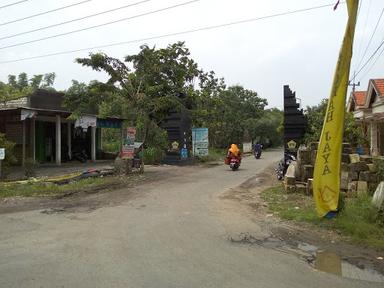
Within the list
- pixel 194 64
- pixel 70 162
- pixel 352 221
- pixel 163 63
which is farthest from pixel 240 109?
pixel 352 221

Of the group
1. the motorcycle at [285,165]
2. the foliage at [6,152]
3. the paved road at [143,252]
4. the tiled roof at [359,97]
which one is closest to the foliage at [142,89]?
the foliage at [6,152]

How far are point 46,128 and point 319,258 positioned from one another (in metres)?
23.2

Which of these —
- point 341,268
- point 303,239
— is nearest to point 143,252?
point 341,268

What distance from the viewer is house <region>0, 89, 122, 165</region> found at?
2486 centimetres

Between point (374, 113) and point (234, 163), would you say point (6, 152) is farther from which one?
point (374, 113)

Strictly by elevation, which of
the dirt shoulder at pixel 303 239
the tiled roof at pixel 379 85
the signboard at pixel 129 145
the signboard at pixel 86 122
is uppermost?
the tiled roof at pixel 379 85

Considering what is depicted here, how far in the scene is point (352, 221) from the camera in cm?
922

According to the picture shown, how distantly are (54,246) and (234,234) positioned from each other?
10.8ft

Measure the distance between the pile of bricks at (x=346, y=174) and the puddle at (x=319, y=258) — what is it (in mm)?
4416

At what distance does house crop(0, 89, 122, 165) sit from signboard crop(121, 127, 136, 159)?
491 centimetres

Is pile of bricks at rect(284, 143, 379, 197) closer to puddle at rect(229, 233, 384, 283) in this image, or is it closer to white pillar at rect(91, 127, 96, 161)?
puddle at rect(229, 233, 384, 283)

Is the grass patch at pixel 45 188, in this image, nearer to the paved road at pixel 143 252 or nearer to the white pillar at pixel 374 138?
the paved road at pixel 143 252

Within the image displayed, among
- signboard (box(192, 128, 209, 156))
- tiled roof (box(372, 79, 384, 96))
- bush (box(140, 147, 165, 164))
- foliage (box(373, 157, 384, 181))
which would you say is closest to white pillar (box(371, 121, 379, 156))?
tiled roof (box(372, 79, 384, 96))

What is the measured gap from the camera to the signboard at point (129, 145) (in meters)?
19.8
